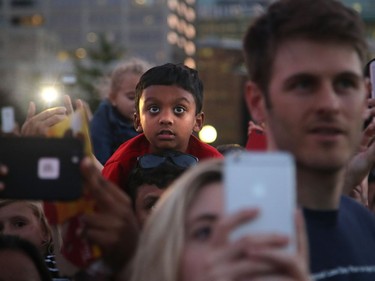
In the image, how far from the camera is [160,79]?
4223mm

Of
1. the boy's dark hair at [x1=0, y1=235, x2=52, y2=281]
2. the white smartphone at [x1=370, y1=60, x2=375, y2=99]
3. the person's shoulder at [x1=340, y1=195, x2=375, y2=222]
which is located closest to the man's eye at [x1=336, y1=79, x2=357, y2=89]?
the person's shoulder at [x1=340, y1=195, x2=375, y2=222]

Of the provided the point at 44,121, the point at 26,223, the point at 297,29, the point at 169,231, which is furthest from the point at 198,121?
the point at 169,231

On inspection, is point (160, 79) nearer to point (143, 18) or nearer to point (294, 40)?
point (294, 40)

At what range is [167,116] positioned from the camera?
4.15 metres

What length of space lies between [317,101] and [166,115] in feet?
5.97

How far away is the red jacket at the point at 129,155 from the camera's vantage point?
394 centimetres

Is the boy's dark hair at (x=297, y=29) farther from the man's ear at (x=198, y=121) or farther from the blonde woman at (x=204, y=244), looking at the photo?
the man's ear at (x=198, y=121)

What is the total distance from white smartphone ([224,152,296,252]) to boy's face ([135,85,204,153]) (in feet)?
7.50

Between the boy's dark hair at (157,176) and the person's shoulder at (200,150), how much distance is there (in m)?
0.54

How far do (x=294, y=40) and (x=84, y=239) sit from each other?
2.52ft

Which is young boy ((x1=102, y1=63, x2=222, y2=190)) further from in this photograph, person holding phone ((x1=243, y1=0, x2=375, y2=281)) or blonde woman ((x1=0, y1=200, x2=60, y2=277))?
person holding phone ((x1=243, y1=0, x2=375, y2=281))

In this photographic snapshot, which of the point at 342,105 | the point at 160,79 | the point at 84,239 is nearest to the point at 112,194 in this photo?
the point at 84,239

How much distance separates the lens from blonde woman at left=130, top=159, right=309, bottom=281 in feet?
5.87

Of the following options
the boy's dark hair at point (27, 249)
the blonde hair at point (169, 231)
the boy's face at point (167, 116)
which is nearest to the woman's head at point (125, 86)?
the boy's face at point (167, 116)
